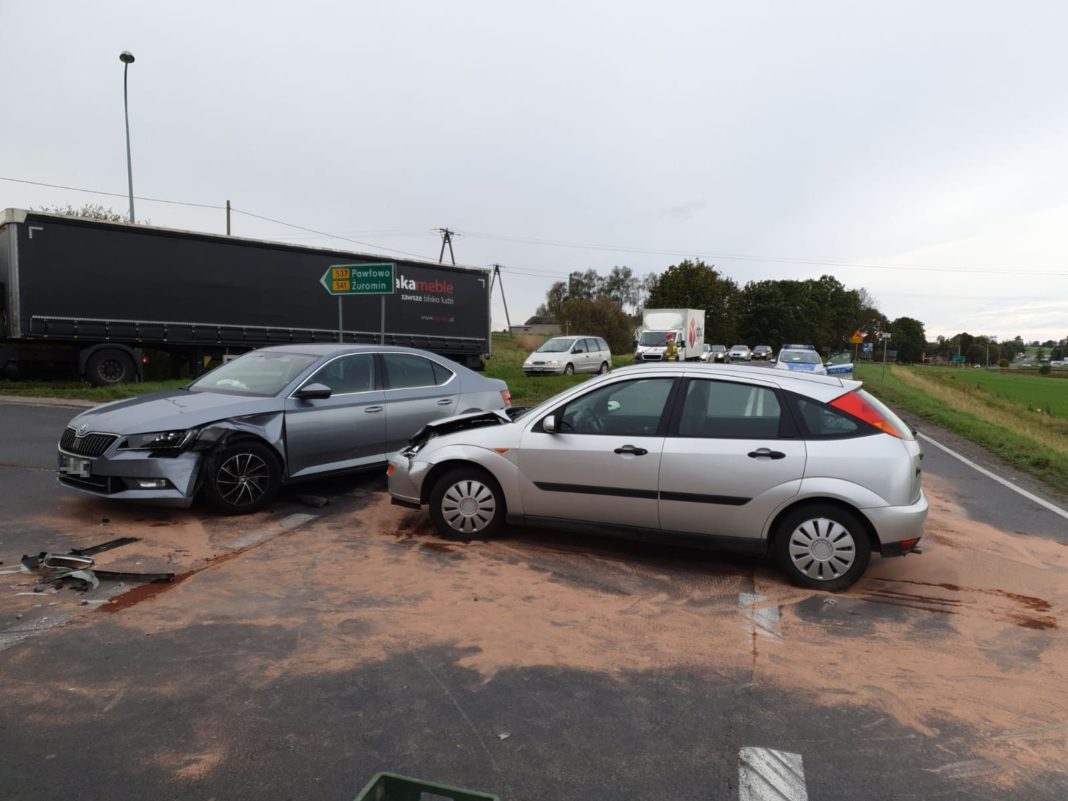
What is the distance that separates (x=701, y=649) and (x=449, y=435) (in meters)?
2.82

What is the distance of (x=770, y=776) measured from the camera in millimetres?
2762

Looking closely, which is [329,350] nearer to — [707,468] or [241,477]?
[241,477]

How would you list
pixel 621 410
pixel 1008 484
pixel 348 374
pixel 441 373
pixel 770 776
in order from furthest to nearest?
pixel 1008 484, pixel 441 373, pixel 348 374, pixel 621 410, pixel 770 776

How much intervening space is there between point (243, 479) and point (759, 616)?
4436 millimetres

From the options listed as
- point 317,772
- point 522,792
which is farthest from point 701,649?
point 317,772

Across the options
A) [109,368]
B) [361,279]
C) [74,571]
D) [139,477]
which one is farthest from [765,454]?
[109,368]

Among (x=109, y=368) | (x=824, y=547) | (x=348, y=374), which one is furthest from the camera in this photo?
(x=109, y=368)

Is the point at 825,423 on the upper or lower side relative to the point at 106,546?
upper

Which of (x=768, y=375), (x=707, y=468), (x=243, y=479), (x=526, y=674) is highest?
(x=768, y=375)

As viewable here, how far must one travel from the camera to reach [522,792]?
8.63 feet

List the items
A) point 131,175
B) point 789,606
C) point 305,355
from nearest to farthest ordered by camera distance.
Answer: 1. point 789,606
2. point 305,355
3. point 131,175

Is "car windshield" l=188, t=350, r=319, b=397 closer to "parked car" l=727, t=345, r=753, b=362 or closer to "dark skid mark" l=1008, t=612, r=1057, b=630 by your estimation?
"dark skid mark" l=1008, t=612, r=1057, b=630

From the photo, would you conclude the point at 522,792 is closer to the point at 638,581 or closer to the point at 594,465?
the point at 638,581

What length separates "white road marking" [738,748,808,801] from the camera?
2645mm
